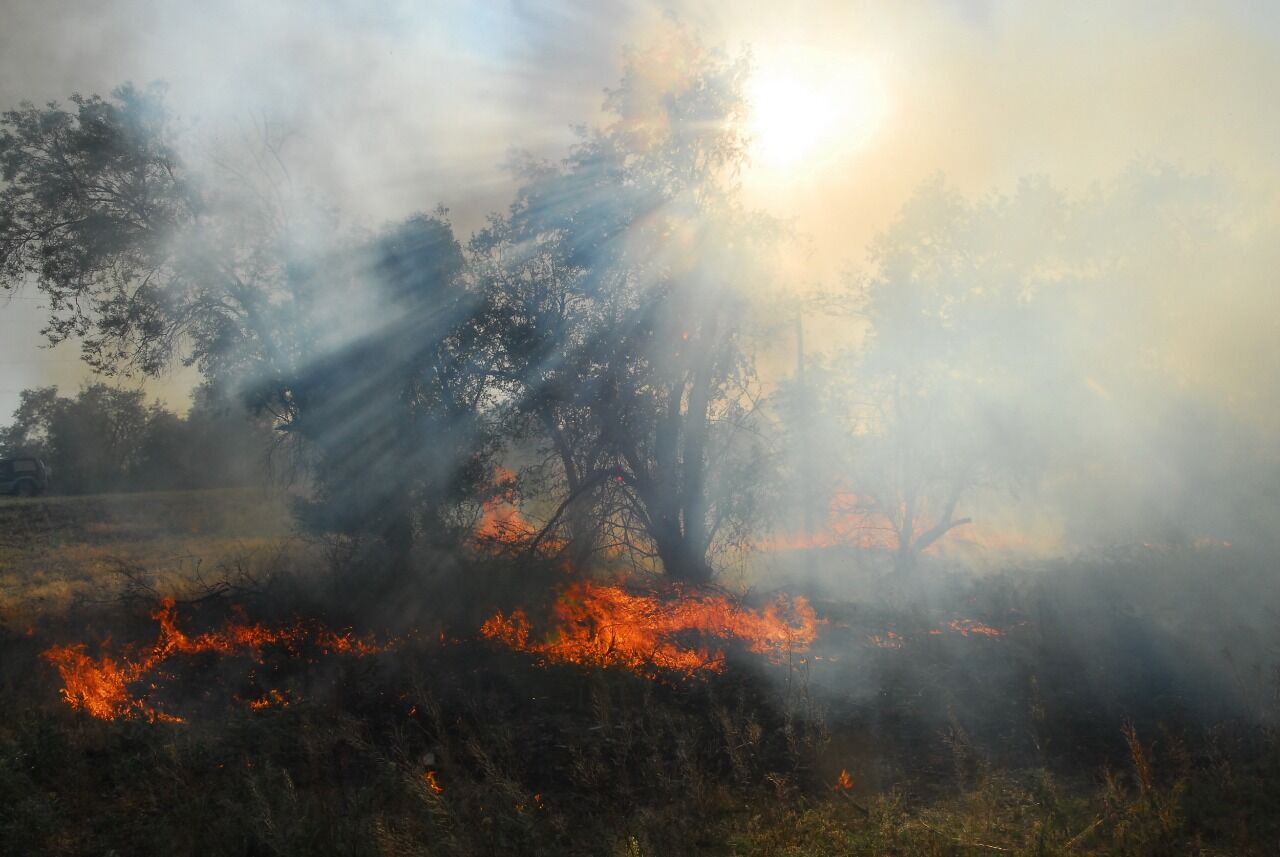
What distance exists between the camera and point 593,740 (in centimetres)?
939

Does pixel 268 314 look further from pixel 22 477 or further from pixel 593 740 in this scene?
pixel 22 477

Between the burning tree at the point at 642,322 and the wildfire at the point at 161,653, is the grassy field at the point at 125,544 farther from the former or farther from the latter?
the burning tree at the point at 642,322

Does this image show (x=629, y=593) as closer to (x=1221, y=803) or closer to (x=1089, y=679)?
(x=1089, y=679)

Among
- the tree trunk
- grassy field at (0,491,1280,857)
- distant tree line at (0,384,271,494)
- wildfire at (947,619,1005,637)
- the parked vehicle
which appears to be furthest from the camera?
distant tree line at (0,384,271,494)

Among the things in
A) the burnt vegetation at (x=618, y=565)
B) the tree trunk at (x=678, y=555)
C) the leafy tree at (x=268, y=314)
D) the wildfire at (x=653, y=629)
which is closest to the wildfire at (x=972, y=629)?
the burnt vegetation at (x=618, y=565)

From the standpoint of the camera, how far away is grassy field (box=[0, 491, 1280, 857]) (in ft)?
22.2

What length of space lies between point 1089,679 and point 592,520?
9.22m

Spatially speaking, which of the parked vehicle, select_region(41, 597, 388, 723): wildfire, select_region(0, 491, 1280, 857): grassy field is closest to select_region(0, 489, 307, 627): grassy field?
select_region(0, 491, 1280, 857): grassy field

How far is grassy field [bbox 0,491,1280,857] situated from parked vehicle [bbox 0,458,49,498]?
90.1 feet

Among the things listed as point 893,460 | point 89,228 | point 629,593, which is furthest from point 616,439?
point 89,228

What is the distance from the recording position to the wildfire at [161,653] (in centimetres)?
1070

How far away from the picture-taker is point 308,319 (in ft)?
51.8

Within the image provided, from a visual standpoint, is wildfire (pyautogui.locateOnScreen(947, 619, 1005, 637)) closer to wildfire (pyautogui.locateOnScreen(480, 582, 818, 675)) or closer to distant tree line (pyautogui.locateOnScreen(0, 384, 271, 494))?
wildfire (pyautogui.locateOnScreen(480, 582, 818, 675))

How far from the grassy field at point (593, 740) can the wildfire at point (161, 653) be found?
179 millimetres
